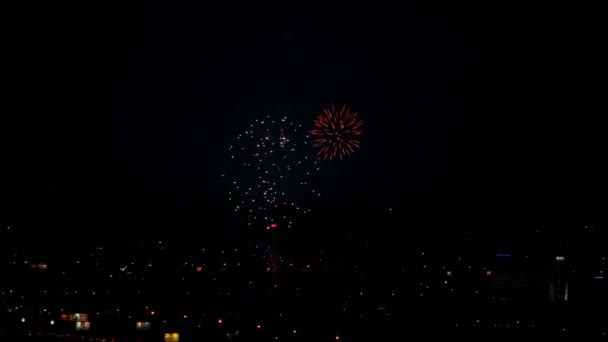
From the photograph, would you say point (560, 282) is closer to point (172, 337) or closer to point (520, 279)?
point (520, 279)

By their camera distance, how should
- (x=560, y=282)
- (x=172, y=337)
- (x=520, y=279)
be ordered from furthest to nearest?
(x=520, y=279)
(x=560, y=282)
(x=172, y=337)

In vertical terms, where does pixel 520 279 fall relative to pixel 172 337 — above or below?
above

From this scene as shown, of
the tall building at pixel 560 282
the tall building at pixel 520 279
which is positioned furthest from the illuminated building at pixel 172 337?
the tall building at pixel 560 282

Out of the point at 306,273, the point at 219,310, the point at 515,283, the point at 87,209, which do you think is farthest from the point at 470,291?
the point at 87,209

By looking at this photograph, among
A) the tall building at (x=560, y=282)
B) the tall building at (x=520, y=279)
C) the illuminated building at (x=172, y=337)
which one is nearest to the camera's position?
the illuminated building at (x=172, y=337)

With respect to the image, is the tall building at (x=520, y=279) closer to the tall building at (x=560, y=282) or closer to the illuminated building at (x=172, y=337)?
the tall building at (x=560, y=282)

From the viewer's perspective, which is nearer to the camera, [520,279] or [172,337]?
[172,337]

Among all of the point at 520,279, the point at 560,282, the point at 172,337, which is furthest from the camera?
the point at 520,279

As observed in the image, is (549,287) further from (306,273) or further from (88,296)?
(88,296)

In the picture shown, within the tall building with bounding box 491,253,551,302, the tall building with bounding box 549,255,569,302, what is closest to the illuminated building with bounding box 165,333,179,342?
the tall building with bounding box 491,253,551,302

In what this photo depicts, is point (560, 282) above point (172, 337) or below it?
above

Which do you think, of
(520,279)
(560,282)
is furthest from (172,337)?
(560,282)

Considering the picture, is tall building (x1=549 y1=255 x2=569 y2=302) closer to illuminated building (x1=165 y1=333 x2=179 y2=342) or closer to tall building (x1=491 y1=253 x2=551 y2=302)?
tall building (x1=491 y1=253 x2=551 y2=302)
